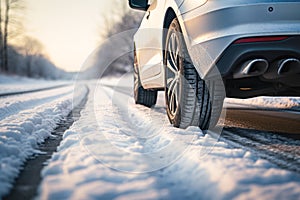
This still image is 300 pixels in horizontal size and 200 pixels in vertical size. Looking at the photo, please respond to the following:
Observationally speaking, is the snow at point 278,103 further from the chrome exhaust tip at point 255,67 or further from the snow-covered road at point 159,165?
the chrome exhaust tip at point 255,67

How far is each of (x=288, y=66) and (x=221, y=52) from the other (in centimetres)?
47

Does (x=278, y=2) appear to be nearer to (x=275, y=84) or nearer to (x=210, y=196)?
(x=275, y=84)

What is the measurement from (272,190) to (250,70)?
0.91 meters

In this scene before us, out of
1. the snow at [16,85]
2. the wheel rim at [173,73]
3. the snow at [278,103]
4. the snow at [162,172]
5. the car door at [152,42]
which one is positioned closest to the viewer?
the snow at [162,172]

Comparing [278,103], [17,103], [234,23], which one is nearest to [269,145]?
[234,23]

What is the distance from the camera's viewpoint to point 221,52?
2.03 m

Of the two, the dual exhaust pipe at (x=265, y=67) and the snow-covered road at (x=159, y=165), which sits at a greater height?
the dual exhaust pipe at (x=265, y=67)

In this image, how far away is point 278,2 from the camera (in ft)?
6.26

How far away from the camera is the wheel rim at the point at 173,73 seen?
2.71m

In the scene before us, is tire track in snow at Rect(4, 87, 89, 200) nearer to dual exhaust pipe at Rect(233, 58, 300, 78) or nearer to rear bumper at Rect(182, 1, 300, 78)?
rear bumper at Rect(182, 1, 300, 78)

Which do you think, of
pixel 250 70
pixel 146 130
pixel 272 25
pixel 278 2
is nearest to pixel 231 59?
pixel 250 70

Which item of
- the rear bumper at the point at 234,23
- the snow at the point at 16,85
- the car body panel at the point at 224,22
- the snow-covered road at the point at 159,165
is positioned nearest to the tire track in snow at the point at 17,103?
the snow-covered road at the point at 159,165

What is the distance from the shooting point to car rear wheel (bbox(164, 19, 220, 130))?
97.9 inches

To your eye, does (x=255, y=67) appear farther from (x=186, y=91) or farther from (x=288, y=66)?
(x=186, y=91)
